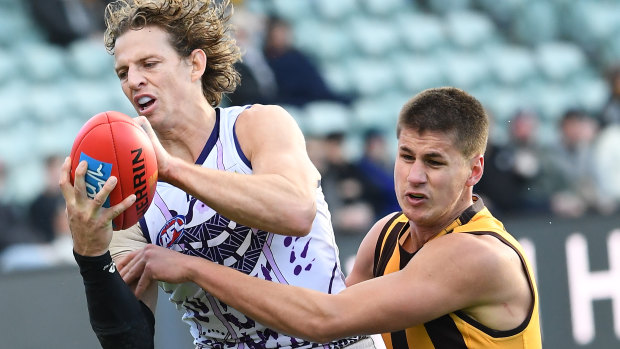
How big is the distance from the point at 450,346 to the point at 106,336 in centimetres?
133

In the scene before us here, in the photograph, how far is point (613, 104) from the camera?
954 centimetres

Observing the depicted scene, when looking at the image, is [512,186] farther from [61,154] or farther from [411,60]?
[61,154]

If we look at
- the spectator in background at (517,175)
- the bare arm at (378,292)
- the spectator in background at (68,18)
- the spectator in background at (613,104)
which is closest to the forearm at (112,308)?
the bare arm at (378,292)

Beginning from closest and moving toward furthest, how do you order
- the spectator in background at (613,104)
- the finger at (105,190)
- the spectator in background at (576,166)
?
the finger at (105,190) < the spectator in background at (576,166) < the spectator in background at (613,104)

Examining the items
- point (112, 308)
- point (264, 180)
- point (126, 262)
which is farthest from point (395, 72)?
point (112, 308)

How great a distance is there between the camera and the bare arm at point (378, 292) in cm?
346

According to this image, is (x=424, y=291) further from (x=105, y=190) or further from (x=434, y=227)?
(x=105, y=190)

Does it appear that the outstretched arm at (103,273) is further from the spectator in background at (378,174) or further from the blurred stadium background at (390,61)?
Result: the blurred stadium background at (390,61)

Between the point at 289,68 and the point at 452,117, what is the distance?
206 inches

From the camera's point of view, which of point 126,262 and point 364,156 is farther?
point 364,156

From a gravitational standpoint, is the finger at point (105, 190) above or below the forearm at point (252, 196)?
below

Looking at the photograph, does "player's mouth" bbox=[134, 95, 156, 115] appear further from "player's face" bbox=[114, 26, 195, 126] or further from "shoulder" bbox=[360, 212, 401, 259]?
"shoulder" bbox=[360, 212, 401, 259]

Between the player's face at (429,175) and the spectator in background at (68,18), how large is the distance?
573 centimetres

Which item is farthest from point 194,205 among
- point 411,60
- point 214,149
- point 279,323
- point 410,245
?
point 411,60
